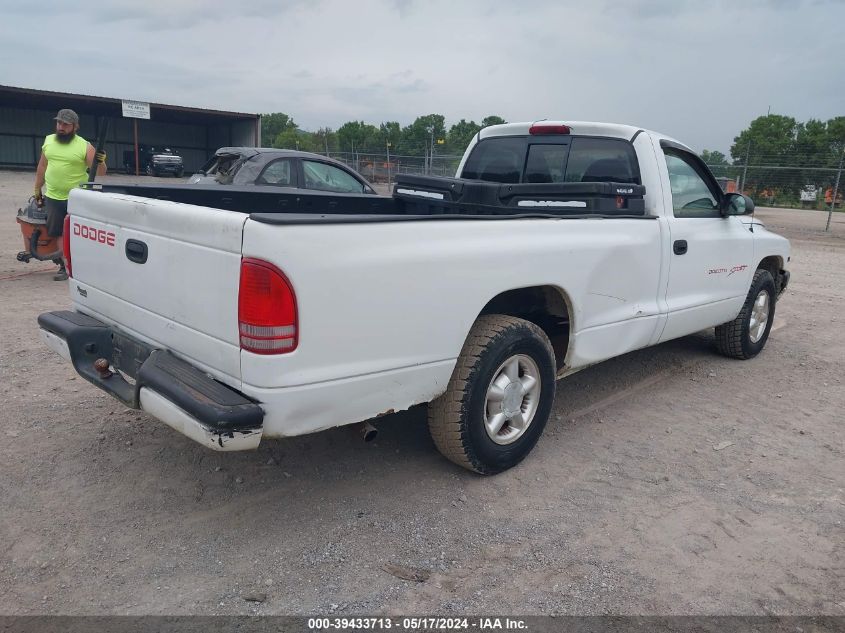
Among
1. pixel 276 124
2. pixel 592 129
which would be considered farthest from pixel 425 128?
pixel 592 129

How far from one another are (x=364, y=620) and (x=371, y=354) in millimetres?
1040

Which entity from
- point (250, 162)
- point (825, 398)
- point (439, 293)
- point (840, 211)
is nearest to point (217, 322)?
point (439, 293)

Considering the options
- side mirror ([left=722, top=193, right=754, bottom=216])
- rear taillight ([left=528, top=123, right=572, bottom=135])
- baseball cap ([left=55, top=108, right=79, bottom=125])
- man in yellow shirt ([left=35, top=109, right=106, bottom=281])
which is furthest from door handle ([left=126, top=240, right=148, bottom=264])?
baseball cap ([left=55, top=108, right=79, bottom=125])

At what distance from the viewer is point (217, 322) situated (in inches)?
111

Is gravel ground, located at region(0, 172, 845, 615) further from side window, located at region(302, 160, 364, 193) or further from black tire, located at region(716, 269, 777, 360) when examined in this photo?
side window, located at region(302, 160, 364, 193)

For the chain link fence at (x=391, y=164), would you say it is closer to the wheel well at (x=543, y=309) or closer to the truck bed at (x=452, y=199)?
the truck bed at (x=452, y=199)

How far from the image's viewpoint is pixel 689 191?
5.11 metres

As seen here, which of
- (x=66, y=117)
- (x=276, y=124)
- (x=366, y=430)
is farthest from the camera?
(x=276, y=124)

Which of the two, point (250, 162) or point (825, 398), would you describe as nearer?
point (825, 398)

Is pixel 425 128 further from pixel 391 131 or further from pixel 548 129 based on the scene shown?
pixel 548 129

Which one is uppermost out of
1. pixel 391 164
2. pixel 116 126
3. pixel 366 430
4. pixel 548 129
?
pixel 116 126

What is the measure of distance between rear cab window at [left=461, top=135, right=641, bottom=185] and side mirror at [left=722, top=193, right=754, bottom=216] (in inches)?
41.1

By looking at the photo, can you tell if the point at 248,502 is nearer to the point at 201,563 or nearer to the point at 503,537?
the point at 201,563

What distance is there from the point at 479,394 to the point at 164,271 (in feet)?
5.26
